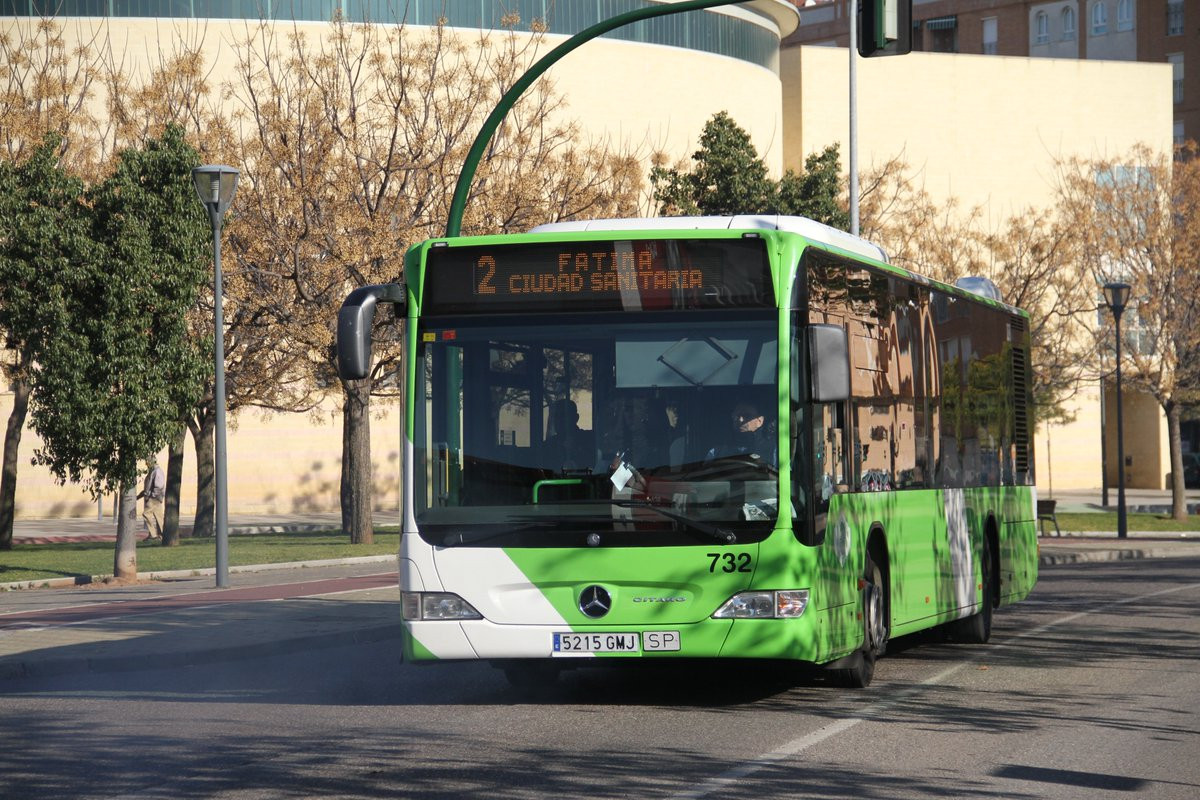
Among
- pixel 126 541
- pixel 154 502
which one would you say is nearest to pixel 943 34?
pixel 154 502

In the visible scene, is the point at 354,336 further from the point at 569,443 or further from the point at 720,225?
the point at 720,225

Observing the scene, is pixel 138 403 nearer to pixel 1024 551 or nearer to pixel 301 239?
pixel 301 239

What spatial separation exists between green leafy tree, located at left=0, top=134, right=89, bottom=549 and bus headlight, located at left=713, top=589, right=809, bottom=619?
48.8ft

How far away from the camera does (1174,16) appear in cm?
8225

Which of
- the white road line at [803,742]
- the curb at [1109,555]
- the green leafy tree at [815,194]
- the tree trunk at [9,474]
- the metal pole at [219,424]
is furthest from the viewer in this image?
the green leafy tree at [815,194]

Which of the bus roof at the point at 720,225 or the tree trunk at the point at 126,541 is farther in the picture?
the tree trunk at the point at 126,541

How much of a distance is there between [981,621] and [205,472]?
1007 inches

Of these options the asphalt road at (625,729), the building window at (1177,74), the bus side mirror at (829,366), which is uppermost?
the building window at (1177,74)

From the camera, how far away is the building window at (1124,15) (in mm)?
82812

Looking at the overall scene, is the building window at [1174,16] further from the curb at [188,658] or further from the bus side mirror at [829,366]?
the bus side mirror at [829,366]

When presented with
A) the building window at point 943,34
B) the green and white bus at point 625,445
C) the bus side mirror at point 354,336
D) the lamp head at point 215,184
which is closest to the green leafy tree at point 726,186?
the lamp head at point 215,184

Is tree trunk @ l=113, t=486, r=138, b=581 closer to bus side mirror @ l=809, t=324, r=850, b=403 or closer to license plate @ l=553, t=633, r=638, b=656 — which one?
license plate @ l=553, t=633, r=638, b=656

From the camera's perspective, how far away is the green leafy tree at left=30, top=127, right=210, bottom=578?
2312cm

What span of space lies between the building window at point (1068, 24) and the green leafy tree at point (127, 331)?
6725cm
